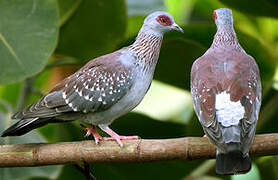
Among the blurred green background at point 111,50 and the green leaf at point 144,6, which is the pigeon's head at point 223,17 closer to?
the blurred green background at point 111,50

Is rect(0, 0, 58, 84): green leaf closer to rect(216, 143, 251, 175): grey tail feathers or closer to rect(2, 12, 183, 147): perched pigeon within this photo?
rect(2, 12, 183, 147): perched pigeon

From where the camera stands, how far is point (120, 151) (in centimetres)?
311

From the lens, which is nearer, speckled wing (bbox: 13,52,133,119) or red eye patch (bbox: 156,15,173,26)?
speckled wing (bbox: 13,52,133,119)

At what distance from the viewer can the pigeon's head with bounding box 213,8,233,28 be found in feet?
11.4

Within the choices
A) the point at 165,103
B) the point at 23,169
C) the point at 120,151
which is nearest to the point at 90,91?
the point at 120,151

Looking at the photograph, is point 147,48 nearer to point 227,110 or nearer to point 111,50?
point 111,50

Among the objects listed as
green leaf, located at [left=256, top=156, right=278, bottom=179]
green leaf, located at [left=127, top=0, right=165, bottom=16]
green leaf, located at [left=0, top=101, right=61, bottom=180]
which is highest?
green leaf, located at [left=127, top=0, right=165, bottom=16]

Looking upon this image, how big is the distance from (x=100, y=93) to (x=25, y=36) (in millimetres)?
706

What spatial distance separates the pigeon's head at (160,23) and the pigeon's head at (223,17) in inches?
8.5

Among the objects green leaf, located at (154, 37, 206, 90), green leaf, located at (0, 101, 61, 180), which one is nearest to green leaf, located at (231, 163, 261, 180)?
green leaf, located at (154, 37, 206, 90)

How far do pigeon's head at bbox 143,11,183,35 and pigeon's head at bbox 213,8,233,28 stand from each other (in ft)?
0.71

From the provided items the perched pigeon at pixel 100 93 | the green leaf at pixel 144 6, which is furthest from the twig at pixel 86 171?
the green leaf at pixel 144 6

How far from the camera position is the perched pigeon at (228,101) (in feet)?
9.27

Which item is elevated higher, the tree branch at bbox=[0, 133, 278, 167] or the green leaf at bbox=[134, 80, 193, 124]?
the tree branch at bbox=[0, 133, 278, 167]
